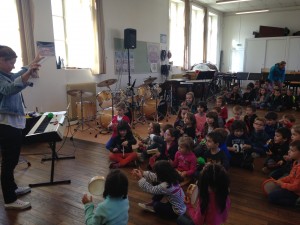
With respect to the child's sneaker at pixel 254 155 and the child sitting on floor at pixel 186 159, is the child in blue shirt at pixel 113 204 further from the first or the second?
the child's sneaker at pixel 254 155

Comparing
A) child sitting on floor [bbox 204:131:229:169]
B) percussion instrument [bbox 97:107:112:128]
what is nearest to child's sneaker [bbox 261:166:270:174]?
child sitting on floor [bbox 204:131:229:169]

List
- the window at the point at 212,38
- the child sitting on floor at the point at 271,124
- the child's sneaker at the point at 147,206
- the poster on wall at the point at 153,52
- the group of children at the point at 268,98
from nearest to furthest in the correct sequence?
the child's sneaker at the point at 147,206, the child sitting on floor at the point at 271,124, the group of children at the point at 268,98, the poster on wall at the point at 153,52, the window at the point at 212,38

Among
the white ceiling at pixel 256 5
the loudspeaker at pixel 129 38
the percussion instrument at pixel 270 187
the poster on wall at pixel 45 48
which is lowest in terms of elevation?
the percussion instrument at pixel 270 187

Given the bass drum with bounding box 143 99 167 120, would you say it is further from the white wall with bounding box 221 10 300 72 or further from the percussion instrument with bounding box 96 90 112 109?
the white wall with bounding box 221 10 300 72

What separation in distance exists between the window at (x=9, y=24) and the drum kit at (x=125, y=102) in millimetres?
1322

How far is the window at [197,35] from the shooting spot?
35.4 feet

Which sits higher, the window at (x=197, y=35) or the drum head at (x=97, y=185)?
the window at (x=197, y=35)

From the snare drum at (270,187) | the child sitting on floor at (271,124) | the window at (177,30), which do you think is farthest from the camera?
the window at (177,30)

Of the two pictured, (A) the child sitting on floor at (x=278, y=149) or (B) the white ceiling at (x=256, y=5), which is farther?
(B) the white ceiling at (x=256, y=5)

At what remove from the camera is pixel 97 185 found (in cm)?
165

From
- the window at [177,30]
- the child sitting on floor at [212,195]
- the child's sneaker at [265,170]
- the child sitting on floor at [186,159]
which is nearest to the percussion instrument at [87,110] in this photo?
the child sitting on floor at [186,159]

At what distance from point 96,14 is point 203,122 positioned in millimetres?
3743

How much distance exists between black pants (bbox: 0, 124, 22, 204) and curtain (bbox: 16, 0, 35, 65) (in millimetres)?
3046

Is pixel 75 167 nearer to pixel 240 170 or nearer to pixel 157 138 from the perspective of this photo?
pixel 157 138
